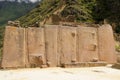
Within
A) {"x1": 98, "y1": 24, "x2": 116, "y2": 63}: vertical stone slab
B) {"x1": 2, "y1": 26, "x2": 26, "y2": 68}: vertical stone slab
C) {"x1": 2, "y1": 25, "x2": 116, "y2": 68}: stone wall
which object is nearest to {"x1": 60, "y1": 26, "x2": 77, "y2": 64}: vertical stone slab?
{"x1": 2, "y1": 25, "x2": 116, "y2": 68}: stone wall

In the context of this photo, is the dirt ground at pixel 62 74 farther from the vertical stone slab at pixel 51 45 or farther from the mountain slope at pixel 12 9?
the mountain slope at pixel 12 9

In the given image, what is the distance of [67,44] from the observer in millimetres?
17688

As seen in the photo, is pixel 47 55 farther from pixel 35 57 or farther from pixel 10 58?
pixel 10 58

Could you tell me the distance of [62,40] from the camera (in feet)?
57.8

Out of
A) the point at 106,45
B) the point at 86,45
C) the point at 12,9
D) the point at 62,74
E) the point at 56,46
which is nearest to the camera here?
the point at 62,74

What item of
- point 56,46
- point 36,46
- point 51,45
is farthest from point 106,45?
point 36,46

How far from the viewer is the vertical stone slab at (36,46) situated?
1683 centimetres

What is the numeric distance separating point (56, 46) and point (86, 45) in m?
1.78

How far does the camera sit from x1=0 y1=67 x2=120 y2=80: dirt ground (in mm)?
14062

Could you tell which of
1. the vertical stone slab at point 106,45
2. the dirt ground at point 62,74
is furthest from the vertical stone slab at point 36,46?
the vertical stone slab at point 106,45

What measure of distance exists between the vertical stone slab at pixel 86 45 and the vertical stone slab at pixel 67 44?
1.15ft

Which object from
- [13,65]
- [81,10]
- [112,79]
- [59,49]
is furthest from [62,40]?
[81,10]

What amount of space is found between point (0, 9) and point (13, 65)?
149406mm

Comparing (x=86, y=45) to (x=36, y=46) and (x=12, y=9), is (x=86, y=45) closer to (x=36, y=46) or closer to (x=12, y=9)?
(x=36, y=46)
